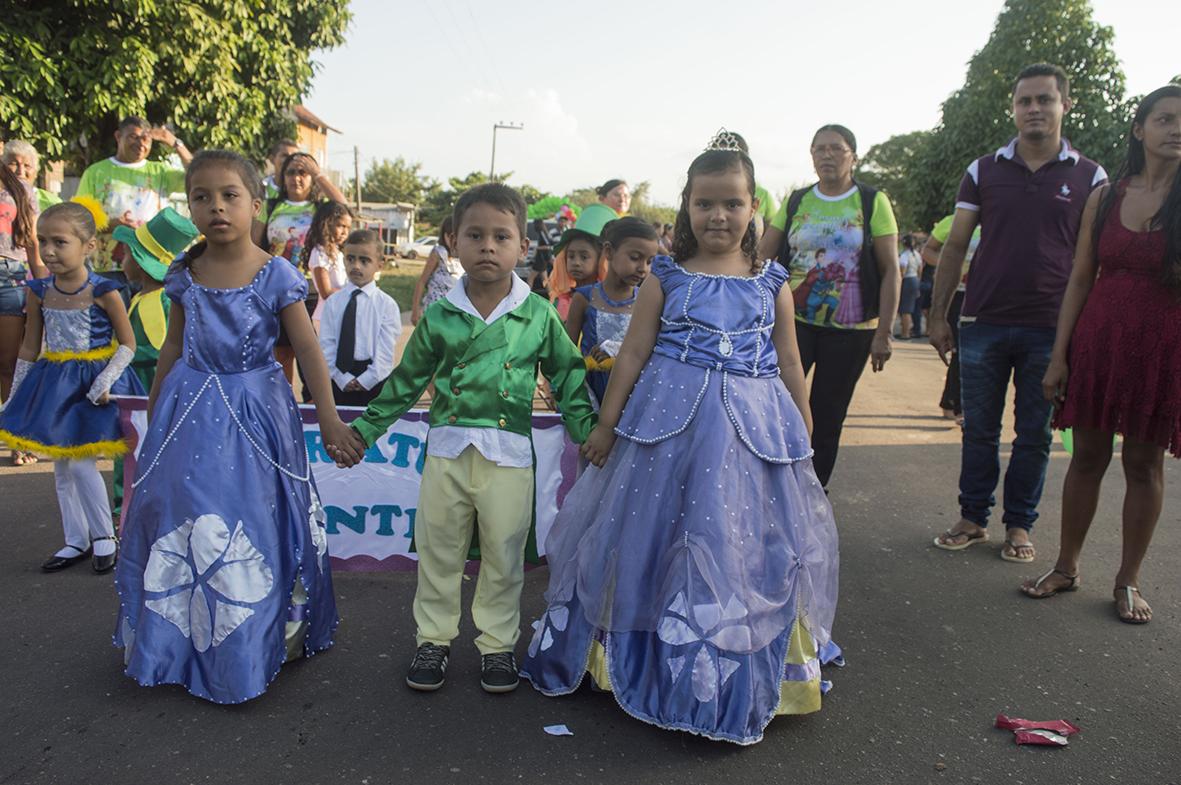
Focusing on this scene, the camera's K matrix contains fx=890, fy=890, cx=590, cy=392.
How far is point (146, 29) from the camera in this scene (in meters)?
11.5

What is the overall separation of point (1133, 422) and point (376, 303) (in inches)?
146

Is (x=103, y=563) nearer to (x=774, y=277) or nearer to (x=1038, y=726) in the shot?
(x=774, y=277)

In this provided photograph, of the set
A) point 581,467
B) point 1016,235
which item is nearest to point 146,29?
point 581,467

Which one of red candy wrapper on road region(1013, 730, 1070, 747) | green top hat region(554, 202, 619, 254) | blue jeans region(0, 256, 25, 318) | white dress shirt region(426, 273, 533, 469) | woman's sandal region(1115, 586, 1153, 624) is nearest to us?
red candy wrapper on road region(1013, 730, 1070, 747)

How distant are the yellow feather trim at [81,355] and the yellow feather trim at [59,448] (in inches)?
15.0

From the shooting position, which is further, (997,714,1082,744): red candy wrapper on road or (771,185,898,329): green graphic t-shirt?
(771,185,898,329): green graphic t-shirt

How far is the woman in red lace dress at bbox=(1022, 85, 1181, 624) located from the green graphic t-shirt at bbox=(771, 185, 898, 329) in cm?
95

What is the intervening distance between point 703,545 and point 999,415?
8.57 feet

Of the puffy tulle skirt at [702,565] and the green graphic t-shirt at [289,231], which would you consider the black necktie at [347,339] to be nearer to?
the green graphic t-shirt at [289,231]

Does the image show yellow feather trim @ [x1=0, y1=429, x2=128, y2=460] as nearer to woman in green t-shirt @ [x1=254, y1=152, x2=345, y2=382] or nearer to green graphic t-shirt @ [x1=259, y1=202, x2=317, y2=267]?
woman in green t-shirt @ [x1=254, y1=152, x2=345, y2=382]

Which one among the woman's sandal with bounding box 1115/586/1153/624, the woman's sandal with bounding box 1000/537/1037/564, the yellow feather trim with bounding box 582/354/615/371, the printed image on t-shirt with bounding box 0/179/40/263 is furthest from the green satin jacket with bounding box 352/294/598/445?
the printed image on t-shirt with bounding box 0/179/40/263

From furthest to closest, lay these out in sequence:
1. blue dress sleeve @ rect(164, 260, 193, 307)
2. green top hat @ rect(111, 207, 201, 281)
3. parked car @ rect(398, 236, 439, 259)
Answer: parked car @ rect(398, 236, 439, 259)
green top hat @ rect(111, 207, 201, 281)
blue dress sleeve @ rect(164, 260, 193, 307)

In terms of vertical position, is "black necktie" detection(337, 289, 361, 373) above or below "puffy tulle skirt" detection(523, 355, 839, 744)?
above

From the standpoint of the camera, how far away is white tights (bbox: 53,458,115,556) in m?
4.05
